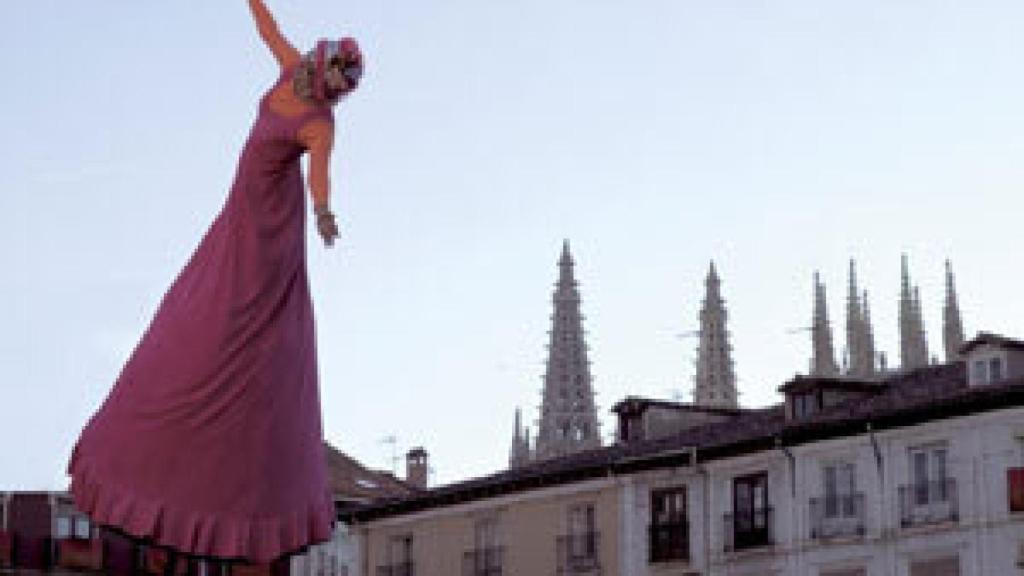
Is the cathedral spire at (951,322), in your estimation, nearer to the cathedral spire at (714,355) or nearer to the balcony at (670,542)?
the cathedral spire at (714,355)

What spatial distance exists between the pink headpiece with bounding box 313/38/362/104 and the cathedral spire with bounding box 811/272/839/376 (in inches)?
4548

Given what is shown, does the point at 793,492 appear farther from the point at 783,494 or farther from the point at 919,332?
the point at 919,332

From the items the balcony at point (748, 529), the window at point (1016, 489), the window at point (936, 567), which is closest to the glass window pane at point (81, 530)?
the balcony at point (748, 529)

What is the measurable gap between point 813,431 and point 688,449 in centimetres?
396

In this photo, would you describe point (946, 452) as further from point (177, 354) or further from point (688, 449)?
point (177, 354)

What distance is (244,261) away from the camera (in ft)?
45.4

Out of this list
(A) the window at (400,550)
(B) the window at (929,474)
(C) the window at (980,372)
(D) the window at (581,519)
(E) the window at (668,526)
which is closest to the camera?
(B) the window at (929,474)

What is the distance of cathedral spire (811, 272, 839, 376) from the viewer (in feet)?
433

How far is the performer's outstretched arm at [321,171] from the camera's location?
43.6 feet

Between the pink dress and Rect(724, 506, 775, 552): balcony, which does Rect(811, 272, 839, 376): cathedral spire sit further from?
the pink dress

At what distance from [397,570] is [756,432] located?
13.9 m

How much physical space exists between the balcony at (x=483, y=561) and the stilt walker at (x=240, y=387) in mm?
50684

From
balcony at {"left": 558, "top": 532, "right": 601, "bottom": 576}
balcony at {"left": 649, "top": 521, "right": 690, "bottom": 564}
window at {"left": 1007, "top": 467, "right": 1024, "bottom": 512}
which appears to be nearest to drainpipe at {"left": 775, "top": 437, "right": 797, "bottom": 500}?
balcony at {"left": 649, "top": 521, "right": 690, "bottom": 564}

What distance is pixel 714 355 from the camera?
156750mm
